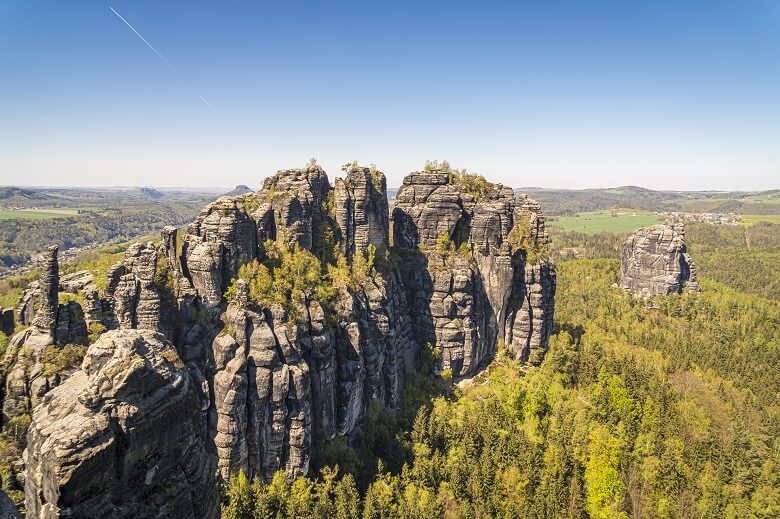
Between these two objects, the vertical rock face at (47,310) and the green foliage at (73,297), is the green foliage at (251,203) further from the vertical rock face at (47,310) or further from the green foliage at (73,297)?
the vertical rock face at (47,310)

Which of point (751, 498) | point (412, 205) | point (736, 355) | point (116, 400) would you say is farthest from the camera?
point (736, 355)

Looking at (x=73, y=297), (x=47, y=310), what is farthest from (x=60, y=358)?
(x=73, y=297)

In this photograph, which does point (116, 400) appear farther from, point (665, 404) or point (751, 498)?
point (665, 404)

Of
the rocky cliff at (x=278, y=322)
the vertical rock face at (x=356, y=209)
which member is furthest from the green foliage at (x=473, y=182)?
the vertical rock face at (x=356, y=209)

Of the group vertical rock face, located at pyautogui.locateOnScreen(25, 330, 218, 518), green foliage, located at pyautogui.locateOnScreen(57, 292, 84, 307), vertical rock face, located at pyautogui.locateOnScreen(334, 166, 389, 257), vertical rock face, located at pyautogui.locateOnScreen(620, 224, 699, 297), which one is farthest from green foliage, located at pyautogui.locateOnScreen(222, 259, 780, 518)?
vertical rock face, located at pyautogui.locateOnScreen(620, 224, 699, 297)

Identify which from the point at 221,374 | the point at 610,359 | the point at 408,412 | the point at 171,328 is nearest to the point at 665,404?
the point at 610,359

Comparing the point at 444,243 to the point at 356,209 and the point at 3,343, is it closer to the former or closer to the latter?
the point at 356,209

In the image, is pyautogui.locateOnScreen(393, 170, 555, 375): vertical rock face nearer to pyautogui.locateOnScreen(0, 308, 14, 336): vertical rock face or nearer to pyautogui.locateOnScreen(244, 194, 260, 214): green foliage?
pyautogui.locateOnScreen(244, 194, 260, 214): green foliage

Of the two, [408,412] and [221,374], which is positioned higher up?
[221,374]
